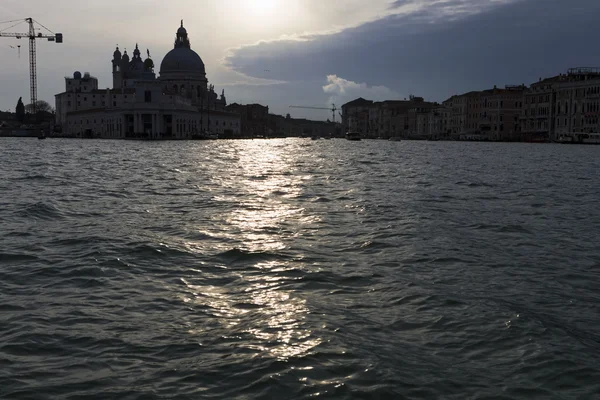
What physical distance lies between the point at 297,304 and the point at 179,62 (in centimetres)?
12316

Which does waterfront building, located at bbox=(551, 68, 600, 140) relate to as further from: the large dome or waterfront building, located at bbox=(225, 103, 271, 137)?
waterfront building, located at bbox=(225, 103, 271, 137)

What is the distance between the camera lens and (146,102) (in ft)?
343

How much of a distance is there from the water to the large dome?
115595mm

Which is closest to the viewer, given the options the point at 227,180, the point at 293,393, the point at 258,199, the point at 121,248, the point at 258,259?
the point at 293,393

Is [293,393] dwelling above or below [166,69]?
below

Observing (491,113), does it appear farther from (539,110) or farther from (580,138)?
(580,138)

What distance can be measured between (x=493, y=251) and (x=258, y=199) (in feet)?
22.8

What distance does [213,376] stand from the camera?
407cm

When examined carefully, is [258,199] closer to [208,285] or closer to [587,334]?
[208,285]

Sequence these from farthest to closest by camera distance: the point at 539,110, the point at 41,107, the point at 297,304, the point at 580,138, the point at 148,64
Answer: the point at 41,107 < the point at 148,64 < the point at 539,110 < the point at 580,138 < the point at 297,304

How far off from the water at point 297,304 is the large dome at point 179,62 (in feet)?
379

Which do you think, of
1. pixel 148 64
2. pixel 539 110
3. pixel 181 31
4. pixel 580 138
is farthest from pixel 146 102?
pixel 580 138

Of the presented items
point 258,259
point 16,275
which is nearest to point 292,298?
point 258,259

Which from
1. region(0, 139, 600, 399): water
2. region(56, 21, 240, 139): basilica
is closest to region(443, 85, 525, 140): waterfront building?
region(56, 21, 240, 139): basilica
